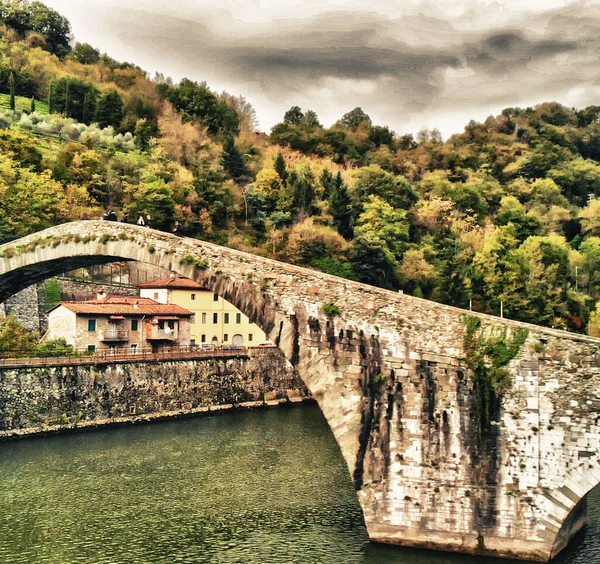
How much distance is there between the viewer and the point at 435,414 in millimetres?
14648

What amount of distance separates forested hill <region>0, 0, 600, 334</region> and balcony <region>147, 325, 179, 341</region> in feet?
26.7

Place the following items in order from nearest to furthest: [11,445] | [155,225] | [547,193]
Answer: [11,445] → [155,225] → [547,193]

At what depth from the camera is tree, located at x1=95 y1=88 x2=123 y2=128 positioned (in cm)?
6531

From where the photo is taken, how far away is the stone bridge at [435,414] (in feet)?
44.8

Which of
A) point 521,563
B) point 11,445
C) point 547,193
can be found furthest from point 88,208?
point 547,193

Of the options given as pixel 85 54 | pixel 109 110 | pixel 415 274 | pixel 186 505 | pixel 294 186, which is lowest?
pixel 186 505

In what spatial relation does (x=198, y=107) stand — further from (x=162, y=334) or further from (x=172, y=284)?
(x=162, y=334)

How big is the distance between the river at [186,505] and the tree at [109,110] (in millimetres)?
44439

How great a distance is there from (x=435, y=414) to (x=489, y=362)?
62.8 inches

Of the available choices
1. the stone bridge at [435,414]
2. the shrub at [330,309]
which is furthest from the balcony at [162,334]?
the shrub at [330,309]

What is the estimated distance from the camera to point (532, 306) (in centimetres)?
4941

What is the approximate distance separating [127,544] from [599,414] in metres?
10.6

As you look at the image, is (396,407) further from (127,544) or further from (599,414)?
(127,544)

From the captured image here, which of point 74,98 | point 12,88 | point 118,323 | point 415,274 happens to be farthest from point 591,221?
point 12,88
